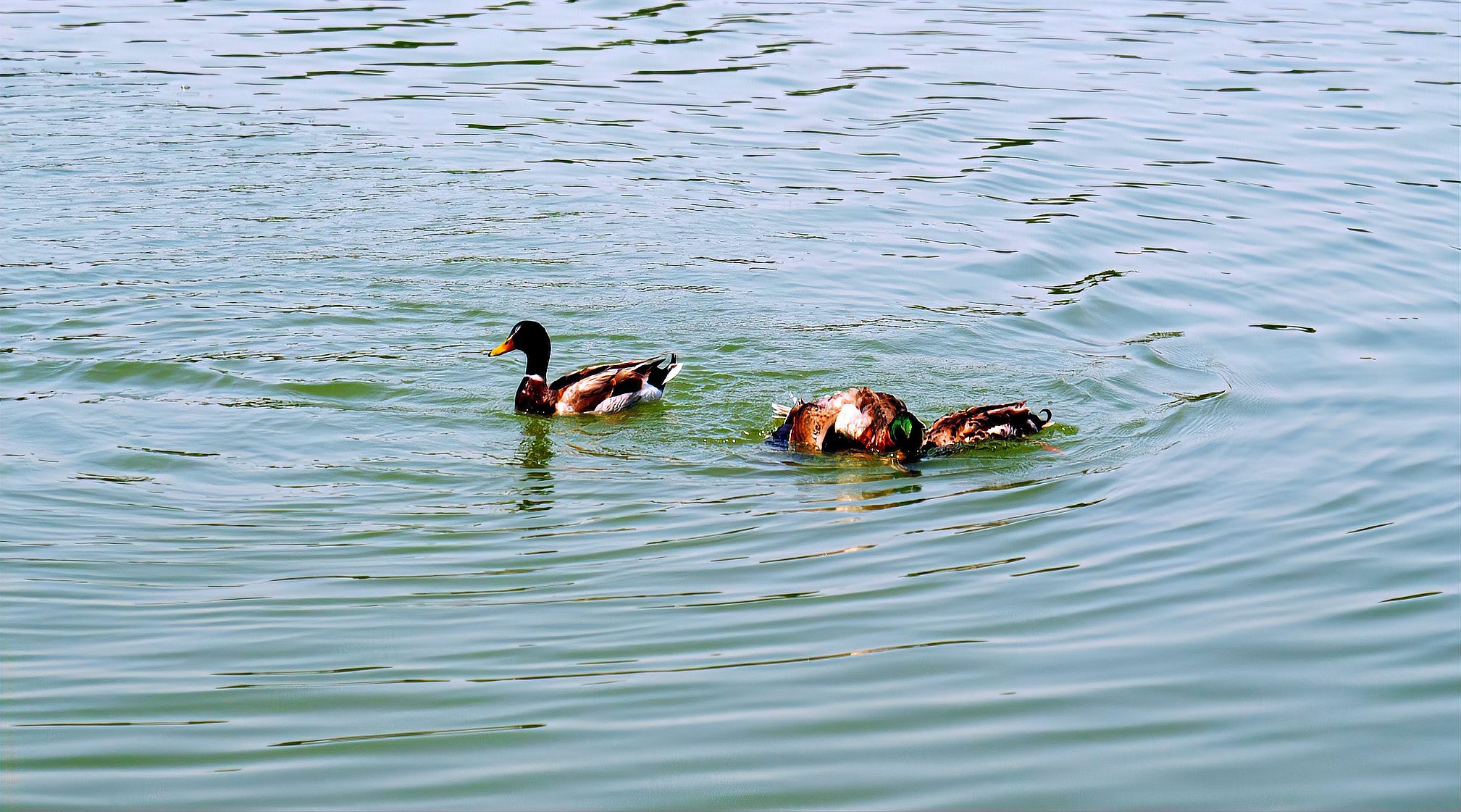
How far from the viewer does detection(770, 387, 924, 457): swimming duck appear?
1012 cm

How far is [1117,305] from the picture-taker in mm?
13992

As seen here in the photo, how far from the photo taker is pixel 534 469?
10.3 metres

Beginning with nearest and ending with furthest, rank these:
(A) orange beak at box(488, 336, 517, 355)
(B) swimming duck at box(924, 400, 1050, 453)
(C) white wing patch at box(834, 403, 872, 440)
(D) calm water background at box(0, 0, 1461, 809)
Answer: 1. (D) calm water background at box(0, 0, 1461, 809)
2. (B) swimming duck at box(924, 400, 1050, 453)
3. (C) white wing patch at box(834, 403, 872, 440)
4. (A) orange beak at box(488, 336, 517, 355)

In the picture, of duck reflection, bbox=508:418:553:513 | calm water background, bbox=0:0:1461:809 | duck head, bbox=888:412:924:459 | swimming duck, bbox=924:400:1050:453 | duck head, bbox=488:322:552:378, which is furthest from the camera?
duck head, bbox=488:322:552:378


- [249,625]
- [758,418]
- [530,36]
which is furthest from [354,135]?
[249,625]

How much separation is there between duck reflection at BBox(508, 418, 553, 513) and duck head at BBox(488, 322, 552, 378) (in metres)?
0.50

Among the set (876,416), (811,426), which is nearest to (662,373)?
(811,426)

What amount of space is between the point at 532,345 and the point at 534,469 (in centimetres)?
185

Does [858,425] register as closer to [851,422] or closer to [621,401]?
[851,422]

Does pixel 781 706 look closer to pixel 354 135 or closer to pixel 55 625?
pixel 55 625

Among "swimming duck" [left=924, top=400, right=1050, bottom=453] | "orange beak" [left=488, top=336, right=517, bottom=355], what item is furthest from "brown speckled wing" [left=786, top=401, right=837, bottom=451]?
"orange beak" [left=488, top=336, right=517, bottom=355]

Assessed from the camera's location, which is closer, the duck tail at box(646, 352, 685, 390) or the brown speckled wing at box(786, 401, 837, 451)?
the brown speckled wing at box(786, 401, 837, 451)

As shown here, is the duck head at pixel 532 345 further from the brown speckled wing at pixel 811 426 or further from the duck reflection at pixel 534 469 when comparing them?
the brown speckled wing at pixel 811 426

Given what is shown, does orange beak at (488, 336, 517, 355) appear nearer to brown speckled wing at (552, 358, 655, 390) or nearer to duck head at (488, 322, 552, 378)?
duck head at (488, 322, 552, 378)
